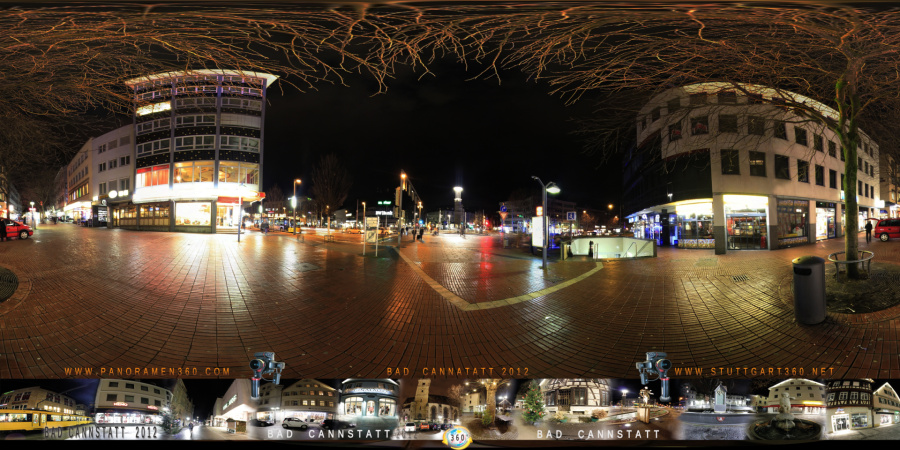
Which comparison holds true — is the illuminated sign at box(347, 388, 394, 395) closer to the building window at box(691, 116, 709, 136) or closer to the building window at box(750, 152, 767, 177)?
the building window at box(691, 116, 709, 136)

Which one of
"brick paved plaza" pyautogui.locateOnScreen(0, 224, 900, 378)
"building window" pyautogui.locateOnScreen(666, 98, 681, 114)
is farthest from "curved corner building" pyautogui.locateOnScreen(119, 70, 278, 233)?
"building window" pyautogui.locateOnScreen(666, 98, 681, 114)

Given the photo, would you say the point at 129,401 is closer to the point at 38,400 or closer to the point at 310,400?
the point at 38,400

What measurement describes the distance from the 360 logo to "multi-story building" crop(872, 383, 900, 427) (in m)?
2.32

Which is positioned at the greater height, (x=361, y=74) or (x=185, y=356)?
(x=361, y=74)

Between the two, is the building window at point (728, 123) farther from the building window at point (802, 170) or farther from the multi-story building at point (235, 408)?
the multi-story building at point (235, 408)

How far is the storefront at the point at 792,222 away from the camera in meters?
2.11

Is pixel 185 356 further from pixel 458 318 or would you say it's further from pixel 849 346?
pixel 849 346

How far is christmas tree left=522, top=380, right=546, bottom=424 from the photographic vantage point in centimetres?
143

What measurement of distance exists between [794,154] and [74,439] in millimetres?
5207

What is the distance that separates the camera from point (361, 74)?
1943mm

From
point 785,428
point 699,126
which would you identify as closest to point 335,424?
point 785,428

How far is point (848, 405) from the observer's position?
1504mm

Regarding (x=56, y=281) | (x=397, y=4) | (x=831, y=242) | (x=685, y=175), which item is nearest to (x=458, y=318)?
(x=397, y=4)

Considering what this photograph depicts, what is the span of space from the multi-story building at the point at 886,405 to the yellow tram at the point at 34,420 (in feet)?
14.5
